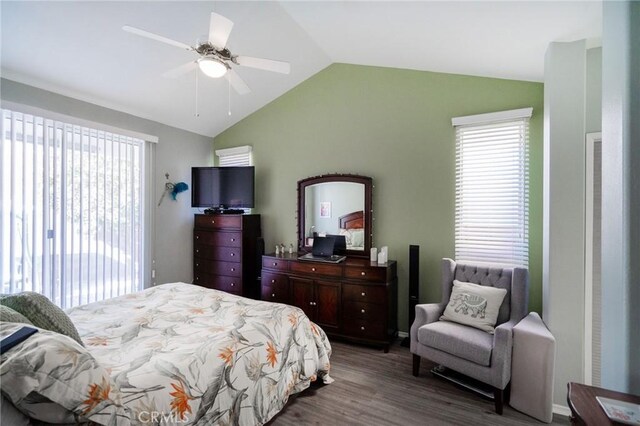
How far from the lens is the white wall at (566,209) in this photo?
7.16ft

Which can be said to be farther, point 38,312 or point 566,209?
point 566,209

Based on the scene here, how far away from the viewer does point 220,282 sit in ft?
13.5

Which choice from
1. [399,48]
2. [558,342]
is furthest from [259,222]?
[558,342]

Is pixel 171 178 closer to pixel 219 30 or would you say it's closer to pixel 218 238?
pixel 218 238

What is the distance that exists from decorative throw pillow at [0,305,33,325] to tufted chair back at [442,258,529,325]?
3.00 metres

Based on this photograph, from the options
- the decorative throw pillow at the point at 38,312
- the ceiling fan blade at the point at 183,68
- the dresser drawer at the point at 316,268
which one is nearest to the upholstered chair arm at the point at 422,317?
the dresser drawer at the point at 316,268

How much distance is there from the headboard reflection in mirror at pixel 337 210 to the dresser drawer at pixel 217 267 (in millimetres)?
906

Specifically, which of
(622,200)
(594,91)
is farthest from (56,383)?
(594,91)

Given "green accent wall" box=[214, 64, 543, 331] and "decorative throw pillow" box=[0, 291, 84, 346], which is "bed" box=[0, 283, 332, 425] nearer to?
"decorative throw pillow" box=[0, 291, 84, 346]

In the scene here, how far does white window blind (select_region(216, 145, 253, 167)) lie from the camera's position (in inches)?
176

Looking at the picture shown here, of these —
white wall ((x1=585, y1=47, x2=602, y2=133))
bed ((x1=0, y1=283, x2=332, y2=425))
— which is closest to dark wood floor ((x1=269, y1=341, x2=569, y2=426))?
bed ((x1=0, y1=283, x2=332, y2=425))

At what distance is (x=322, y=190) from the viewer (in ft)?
12.7

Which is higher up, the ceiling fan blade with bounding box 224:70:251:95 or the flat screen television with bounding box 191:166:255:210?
the ceiling fan blade with bounding box 224:70:251:95

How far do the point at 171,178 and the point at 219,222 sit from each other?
3.11ft
